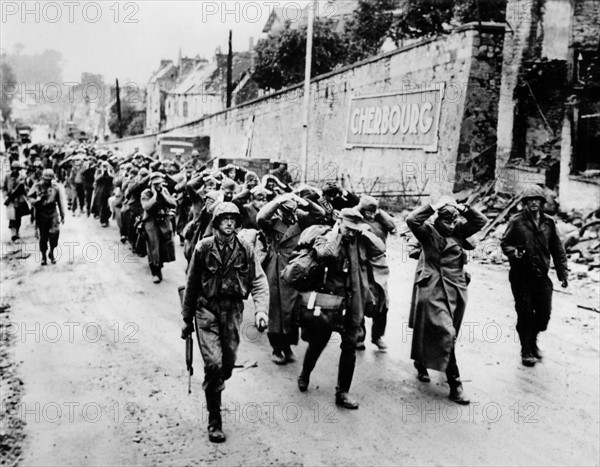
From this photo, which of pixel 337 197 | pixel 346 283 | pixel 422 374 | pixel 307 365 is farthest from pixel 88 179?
pixel 346 283

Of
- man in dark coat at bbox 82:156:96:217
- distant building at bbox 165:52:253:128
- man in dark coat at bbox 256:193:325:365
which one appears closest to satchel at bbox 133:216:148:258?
man in dark coat at bbox 256:193:325:365

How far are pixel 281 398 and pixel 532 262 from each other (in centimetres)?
304

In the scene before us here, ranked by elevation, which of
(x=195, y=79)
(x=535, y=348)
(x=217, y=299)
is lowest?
(x=535, y=348)

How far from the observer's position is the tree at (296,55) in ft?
126

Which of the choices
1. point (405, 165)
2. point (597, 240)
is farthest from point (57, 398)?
point (405, 165)

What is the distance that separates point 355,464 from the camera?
504 cm

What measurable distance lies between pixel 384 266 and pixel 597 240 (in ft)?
22.2

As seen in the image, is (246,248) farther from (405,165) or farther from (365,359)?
(405,165)

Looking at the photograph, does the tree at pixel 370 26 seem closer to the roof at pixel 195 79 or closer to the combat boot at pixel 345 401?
the combat boot at pixel 345 401

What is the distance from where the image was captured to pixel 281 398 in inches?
247

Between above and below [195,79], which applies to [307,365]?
below

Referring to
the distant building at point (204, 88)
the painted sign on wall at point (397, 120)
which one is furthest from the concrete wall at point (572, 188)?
the distant building at point (204, 88)

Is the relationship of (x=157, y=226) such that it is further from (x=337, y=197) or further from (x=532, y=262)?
(x=532, y=262)

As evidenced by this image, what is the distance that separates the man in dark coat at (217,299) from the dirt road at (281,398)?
1.44 ft
